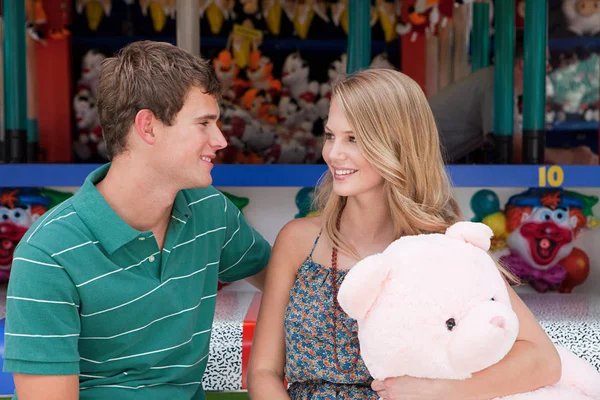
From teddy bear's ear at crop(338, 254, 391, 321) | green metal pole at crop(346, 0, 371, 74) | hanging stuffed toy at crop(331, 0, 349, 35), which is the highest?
hanging stuffed toy at crop(331, 0, 349, 35)

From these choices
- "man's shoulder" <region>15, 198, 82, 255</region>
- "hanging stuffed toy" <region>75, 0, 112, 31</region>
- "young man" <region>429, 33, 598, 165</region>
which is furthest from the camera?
"hanging stuffed toy" <region>75, 0, 112, 31</region>

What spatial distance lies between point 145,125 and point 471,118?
6.30 feet

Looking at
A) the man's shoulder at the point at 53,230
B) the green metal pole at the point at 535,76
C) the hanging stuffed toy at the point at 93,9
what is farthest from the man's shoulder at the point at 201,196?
the hanging stuffed toy at the point at 93,9

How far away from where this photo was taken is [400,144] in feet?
4.76

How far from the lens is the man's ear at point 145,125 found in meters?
1.42

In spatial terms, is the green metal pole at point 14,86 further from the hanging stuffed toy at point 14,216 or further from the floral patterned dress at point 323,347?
the floral patterned dress at point 323,347

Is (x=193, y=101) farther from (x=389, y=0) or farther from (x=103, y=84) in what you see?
(x=389, y=0)

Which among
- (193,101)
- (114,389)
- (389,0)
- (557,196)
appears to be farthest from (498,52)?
(114,389)

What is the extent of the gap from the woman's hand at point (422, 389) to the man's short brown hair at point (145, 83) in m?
0.62

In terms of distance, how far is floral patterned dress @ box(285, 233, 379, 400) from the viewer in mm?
1442

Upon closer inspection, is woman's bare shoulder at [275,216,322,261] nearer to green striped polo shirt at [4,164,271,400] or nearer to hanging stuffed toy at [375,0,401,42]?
green striped polo shirt at [4,164,271,400]

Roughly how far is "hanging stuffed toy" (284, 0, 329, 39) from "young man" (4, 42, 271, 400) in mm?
2764

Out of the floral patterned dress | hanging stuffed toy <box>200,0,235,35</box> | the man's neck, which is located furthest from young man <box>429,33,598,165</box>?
the man's neck

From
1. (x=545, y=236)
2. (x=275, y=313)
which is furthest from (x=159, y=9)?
(x=275, y=313)
